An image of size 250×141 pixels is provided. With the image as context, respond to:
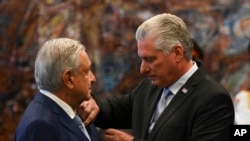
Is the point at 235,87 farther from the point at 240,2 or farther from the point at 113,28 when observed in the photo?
the point at 113,28

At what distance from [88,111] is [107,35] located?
342 centimetres

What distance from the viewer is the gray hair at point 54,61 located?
9.12 ft

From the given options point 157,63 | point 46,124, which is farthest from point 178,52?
point 46,124

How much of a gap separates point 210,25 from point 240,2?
0.45m

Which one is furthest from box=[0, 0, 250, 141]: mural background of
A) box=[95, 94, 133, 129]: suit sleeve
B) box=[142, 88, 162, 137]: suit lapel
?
box=[142, 88, 162, 137]: suit lapel

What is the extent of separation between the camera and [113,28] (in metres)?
6.63

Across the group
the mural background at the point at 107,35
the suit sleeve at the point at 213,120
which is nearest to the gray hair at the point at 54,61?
the suit sleeve at the point at 213,120

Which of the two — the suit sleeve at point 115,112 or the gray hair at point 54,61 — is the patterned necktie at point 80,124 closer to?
the gray hair at point 54,61

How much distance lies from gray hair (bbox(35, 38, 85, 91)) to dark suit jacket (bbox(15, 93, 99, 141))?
0.11 meters

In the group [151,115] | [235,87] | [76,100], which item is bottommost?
[235,87]

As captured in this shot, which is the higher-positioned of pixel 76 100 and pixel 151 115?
pixel 76 100

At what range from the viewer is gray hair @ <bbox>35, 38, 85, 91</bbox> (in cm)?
278

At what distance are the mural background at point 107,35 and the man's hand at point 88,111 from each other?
3.10 metres

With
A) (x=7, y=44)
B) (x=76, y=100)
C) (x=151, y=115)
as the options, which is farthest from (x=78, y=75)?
(x=7, y=44)
